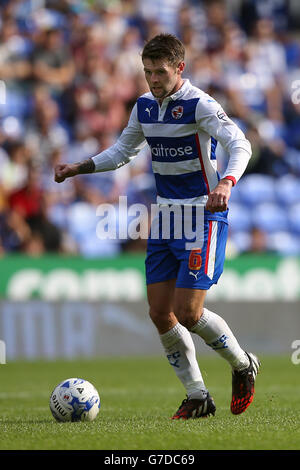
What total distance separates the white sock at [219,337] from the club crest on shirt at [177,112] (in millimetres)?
1297

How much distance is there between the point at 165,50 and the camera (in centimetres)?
560

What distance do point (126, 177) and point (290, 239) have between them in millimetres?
3133

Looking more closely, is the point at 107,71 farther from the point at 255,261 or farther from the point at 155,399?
the point at 155,399

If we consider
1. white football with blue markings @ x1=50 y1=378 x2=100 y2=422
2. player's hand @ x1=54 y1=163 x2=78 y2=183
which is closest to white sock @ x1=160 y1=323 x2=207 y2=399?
white football with blue markings @ x1=50 y1=378 x2=100 y2=422

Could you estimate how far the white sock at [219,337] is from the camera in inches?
227

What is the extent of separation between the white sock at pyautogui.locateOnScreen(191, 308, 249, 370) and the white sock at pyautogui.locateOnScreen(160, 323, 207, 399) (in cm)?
23

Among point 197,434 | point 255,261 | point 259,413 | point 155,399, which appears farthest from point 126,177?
point 197,434

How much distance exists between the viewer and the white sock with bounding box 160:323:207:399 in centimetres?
602

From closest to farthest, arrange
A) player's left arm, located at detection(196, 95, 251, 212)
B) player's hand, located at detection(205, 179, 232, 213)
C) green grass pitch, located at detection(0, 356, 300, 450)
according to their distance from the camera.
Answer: green grass pitch, located at detection(0, 356, 300, 450)
player's hand, located at detection(205, 179, 232, 213)
player's left arm, located at detection(196, 95, 251, 212)

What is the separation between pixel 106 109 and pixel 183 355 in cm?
896

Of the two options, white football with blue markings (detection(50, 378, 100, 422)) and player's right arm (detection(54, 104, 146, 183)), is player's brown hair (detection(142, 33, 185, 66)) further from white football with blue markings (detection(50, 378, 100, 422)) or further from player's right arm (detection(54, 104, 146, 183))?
white football with blue markings (detection(50, 378, 100, 422))

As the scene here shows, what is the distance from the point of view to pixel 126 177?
44.9ft

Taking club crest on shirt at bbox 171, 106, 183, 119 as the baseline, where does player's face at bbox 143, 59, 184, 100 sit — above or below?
above

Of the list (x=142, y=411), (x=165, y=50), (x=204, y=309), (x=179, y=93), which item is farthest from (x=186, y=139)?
(x=142, y=411)
